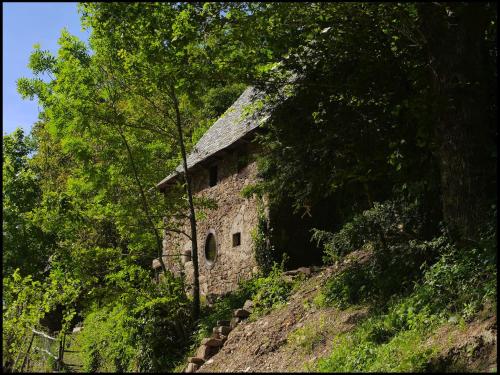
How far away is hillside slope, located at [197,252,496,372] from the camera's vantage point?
548cm

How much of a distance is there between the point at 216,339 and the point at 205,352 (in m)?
0.38

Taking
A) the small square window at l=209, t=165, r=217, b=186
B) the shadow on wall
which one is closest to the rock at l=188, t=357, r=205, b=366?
the shadow on wall

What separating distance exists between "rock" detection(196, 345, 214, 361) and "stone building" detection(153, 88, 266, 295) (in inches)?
139

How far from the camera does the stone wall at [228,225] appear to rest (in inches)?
557

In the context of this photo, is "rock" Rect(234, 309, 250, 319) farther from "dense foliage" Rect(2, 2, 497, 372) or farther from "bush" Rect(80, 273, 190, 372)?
"bush" Rect(80, 273, 190, 372)

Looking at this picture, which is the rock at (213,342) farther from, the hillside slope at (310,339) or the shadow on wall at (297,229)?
the shadow on wall at (297,229)

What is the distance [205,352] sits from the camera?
9.68 meters

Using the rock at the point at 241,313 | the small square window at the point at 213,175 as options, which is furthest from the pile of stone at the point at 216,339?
Result: the small square window at the point at 213,175

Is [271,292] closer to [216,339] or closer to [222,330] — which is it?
[222,330]

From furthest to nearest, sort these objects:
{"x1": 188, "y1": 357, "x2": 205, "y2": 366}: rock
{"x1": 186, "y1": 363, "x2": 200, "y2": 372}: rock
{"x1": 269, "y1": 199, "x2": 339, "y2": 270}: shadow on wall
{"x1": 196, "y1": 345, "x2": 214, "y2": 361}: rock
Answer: {"x1": 269, "y1": 199, "x2": 339, "y2": 270}: shadow on wall, {"x1": 196, "y1": 345, "x2": 214, "y2": 361}: rock, {"x1": 188, "y1": 357, "x2": 205, "y2": 366}: rock, {"x1": 186, "y1": 363, "x2": 200, "y2": 372}: rock

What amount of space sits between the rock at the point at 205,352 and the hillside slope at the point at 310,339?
0.28 m

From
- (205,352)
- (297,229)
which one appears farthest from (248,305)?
(297,229)

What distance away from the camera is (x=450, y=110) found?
729cm

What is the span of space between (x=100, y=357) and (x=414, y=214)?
9030mm
